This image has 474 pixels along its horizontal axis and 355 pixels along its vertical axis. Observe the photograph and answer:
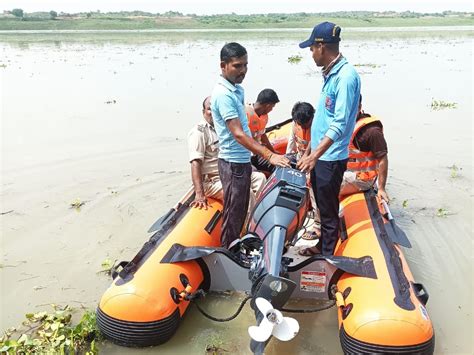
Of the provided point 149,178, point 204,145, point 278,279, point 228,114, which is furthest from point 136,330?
point 149,178

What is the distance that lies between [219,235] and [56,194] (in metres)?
2.99

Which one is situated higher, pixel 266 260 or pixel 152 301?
pixel 266 260

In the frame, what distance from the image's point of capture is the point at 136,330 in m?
3.14

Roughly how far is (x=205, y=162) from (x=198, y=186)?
0.70ft

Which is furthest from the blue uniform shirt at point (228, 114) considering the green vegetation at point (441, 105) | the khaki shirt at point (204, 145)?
the green vegetation at point (441, 105)

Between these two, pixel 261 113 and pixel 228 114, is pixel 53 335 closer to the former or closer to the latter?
pixel 228 114

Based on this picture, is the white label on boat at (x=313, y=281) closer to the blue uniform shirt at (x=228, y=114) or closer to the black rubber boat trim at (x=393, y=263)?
the black rubber boat trim at (x=393, y=263)

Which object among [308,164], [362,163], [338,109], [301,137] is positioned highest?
[338,109]

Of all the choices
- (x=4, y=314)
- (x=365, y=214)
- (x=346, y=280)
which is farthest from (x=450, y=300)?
(x=4, y=314)

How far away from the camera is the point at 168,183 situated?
667 cm

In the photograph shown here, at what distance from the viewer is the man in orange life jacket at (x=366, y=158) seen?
4246 millimetres

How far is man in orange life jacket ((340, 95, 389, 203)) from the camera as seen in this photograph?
4246 millimetres

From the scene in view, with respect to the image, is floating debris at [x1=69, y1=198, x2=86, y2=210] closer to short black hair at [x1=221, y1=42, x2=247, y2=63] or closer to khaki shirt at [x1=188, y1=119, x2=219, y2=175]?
khaki shirt at [x1=188, y1=119, x2=219, y2=175]

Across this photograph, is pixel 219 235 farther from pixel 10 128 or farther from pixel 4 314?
pixel 10 128
